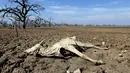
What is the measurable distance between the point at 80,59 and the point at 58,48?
2.25 ft

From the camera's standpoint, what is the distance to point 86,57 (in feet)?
20.5

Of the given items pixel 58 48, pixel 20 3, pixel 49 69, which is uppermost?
pixel 20 3

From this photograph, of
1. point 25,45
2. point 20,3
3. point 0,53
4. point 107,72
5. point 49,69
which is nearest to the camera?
point 107,72

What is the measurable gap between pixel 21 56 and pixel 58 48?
1028mm

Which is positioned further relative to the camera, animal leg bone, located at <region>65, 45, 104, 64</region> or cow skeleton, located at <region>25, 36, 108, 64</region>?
cow skeleton, located at <region>25, 36, 108, 64</region>

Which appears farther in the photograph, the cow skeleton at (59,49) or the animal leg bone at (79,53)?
the cow skeleton at (59,49)

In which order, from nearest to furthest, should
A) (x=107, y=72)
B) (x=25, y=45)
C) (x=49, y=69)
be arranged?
(x=107, y=72)
(x=49, y=69)
(x=25, y=45)

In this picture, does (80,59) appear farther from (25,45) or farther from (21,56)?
(25,45)

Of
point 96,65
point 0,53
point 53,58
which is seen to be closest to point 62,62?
point 53,58

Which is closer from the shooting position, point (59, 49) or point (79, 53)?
point (79, 53)

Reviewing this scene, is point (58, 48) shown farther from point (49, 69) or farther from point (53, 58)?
point (49, 69)

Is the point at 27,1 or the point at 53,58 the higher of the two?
the point at 27,1

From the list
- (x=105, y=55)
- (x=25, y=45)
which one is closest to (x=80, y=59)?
(x=105, y=55)

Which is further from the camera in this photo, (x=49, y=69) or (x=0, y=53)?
(x=0, y=53)
